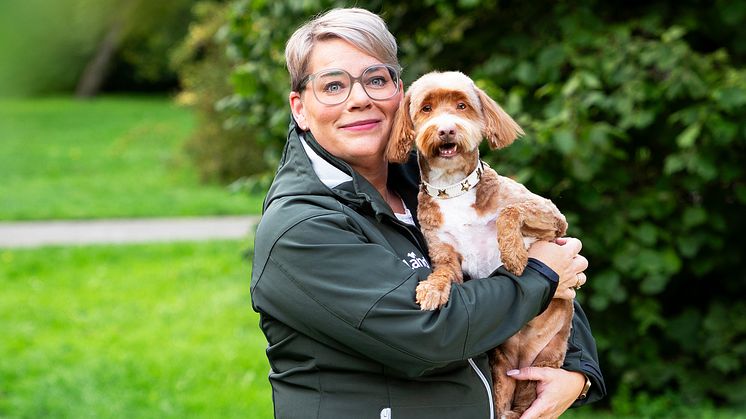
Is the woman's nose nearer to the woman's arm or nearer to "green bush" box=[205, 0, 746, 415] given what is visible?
the woman's arm

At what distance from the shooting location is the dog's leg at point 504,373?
7.80 feet

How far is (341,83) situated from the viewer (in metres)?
2.32

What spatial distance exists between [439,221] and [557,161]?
7.07ft

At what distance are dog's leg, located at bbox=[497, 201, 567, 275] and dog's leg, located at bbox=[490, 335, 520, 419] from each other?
A: 1.01 ft

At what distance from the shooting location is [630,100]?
13.8ft

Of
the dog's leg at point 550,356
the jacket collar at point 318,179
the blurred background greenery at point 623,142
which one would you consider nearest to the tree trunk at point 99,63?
the jacket collar at point 318,179

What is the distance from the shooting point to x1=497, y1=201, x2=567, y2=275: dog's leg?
86.1 inches

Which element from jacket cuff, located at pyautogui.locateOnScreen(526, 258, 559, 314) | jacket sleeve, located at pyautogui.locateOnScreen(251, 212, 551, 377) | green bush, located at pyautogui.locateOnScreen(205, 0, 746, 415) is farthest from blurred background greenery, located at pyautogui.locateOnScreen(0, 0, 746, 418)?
jacket cuff, located at pyautogui.locateOnScreen(526, 258, 559, 314)

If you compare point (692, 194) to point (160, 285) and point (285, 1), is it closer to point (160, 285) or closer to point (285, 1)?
point (285, 1)

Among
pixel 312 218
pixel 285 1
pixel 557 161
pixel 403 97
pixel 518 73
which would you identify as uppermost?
pixel 285 1

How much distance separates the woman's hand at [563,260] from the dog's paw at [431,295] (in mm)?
335

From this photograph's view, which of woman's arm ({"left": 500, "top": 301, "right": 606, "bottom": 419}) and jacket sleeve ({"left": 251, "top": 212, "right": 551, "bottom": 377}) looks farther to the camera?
woman's arm ({"left": 500, "top": 301, "right": 606, "bottom": 419})

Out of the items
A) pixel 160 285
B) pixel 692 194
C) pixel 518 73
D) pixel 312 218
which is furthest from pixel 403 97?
pixel 160 285

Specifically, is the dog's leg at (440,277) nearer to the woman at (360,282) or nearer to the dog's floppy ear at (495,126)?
the woman at (360,282)
